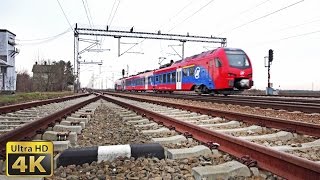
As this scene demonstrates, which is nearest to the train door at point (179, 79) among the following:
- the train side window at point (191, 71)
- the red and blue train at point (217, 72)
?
the red and blue train at point (217, 72)

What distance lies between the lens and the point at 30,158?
2035 mm

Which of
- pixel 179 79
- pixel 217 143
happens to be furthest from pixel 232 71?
pixel 217 143

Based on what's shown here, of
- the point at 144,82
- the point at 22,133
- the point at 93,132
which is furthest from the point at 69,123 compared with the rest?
the point at 144,82

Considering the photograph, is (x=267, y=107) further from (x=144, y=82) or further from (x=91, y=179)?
(x=144, y=82)

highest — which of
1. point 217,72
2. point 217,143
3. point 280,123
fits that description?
point 217,72

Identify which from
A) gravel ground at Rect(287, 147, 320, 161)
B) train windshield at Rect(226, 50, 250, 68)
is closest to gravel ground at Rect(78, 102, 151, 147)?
gravel ground at Rect(287, 147, 320, 161)

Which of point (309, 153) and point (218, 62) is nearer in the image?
point (309, 153)

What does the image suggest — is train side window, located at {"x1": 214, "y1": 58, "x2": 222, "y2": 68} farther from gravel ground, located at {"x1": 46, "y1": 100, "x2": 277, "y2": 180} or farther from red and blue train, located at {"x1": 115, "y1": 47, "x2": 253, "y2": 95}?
gravel ground, located at {"x1": 46, "y1": 100, "x2": 277, "y2": 180}

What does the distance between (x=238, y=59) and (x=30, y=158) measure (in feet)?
59.3

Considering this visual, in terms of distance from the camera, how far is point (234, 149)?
13.9ft

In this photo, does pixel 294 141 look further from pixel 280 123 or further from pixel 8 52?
→ pixel 8 52

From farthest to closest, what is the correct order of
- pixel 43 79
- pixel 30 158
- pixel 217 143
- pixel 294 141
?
pixel 43 79, pixel 294 141, pixel 217 143, pixel 30 158

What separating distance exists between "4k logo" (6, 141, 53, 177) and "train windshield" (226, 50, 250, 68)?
1747cm

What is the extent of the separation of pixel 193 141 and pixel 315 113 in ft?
18.4
